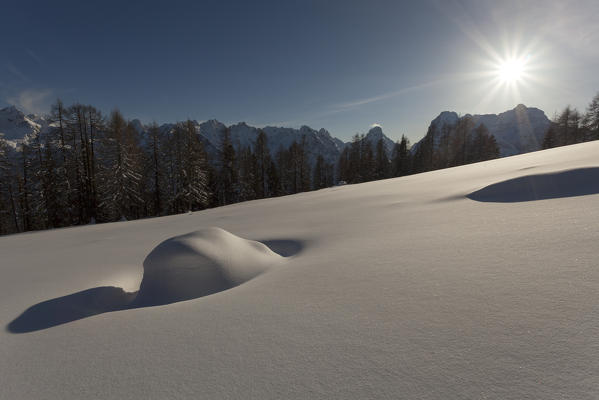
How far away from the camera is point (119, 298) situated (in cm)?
226

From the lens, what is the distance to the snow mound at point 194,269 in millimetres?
2033

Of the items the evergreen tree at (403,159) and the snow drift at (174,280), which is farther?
the evergreen tree at (403,159)

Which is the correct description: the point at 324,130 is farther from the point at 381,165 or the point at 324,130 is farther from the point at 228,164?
the point at 228,164

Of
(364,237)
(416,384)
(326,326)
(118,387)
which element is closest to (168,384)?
(118,387)

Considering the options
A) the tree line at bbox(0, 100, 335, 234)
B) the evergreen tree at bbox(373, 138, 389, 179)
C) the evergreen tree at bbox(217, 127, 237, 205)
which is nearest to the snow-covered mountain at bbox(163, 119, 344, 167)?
the evergreen tree at bbox(373, 138, 389, 179)

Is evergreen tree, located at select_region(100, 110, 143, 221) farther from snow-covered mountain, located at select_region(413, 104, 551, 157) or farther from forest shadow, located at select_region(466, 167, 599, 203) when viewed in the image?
snow-covered mountain, located at select_region(413, 104, 551, 157)

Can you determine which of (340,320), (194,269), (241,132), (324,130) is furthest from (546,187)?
(324,130)

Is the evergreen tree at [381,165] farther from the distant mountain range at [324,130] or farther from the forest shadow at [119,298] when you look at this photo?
the distant mountain range at [324,130]

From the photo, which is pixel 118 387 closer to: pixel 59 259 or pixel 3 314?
pixel 3 314

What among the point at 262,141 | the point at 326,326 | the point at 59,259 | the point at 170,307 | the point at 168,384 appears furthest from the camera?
the point at 262,141

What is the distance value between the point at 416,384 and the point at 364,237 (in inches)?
79.4

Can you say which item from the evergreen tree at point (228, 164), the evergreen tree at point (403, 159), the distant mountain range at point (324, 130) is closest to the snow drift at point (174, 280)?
the evergreen tree at point (228, 164)

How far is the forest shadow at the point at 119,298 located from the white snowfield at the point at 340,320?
0.05ft

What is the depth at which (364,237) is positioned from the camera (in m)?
2.81
